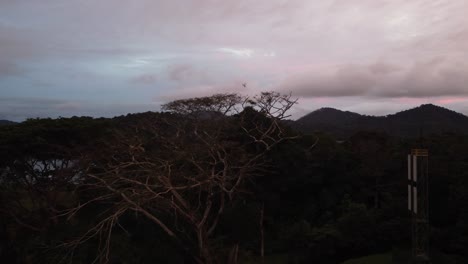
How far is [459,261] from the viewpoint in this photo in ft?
52.1

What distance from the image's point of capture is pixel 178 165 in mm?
17578

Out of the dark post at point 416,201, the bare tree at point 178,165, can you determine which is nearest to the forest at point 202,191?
the bare tree at point 178,165

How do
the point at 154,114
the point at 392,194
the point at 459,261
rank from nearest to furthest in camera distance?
the point at 459,261 < the point at 154,114 < the point at 392,194

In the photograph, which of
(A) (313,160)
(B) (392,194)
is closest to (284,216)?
(A) (313,160)

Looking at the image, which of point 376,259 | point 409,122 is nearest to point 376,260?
point 376,259

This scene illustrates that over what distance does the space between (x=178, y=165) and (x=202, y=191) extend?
2.03m

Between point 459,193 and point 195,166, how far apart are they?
960cm

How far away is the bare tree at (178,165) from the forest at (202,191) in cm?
5

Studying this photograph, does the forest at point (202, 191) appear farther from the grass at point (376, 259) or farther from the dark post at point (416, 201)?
the dark post at point (416, 201)

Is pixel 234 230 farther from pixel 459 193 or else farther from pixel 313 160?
pixel 459 193

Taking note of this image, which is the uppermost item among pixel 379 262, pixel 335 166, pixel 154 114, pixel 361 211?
pixel 154 114

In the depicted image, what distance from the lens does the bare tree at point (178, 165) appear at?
15.8 meters

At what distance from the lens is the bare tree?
1580 centimetres

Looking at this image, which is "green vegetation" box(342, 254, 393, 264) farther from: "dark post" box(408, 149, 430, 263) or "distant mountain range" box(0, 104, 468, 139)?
"distant mountain range" box(0, 104, 468, 139)
